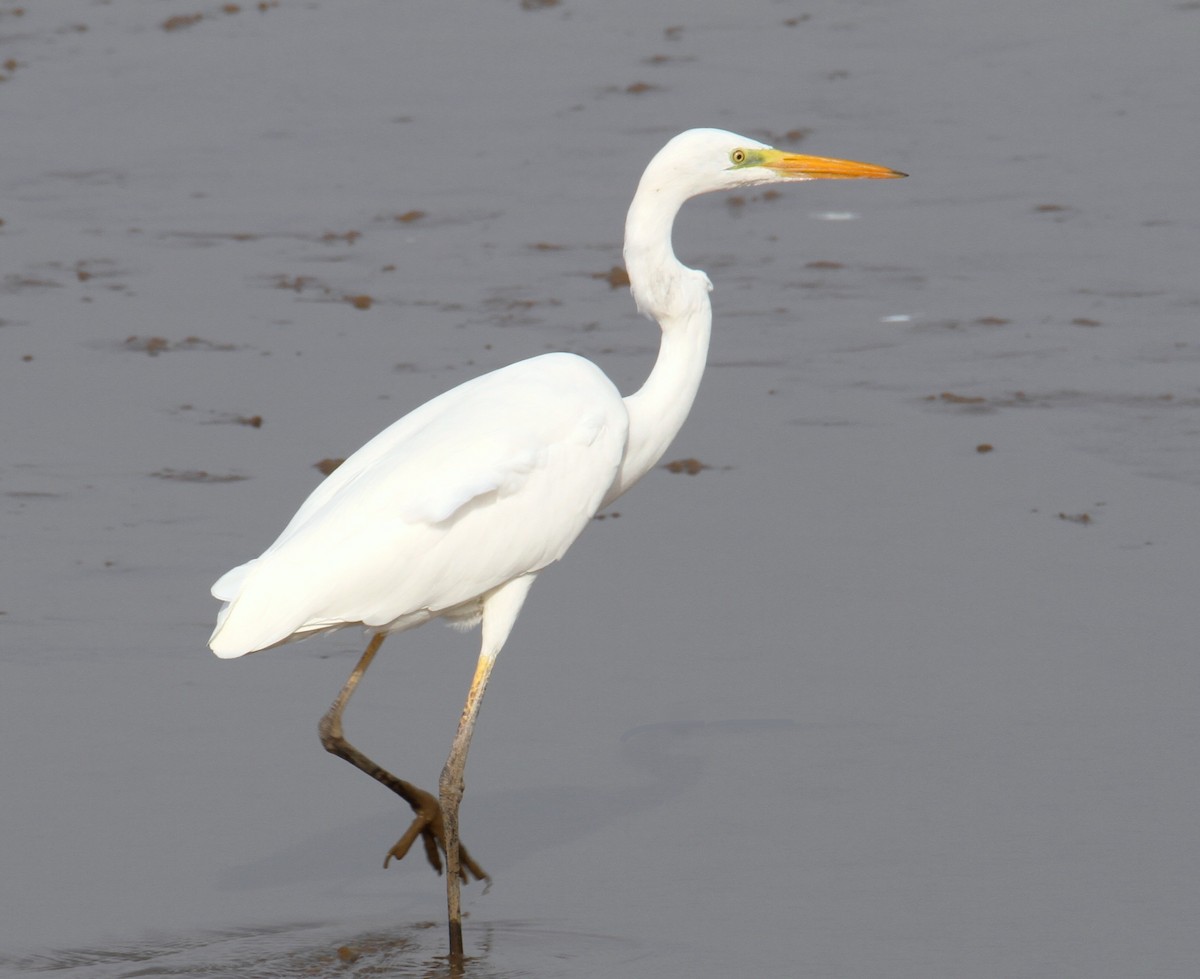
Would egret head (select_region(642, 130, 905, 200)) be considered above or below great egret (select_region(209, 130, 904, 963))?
above

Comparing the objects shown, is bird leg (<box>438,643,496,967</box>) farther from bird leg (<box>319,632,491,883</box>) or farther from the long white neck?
the long white neck

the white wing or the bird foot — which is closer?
the white wing

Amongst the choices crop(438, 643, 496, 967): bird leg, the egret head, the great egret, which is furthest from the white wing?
the egret head

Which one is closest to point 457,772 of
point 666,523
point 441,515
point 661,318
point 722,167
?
point 441,515

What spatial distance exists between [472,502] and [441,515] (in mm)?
173

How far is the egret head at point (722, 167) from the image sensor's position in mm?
5105

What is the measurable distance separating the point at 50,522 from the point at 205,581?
78cm

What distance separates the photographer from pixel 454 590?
4738 mm

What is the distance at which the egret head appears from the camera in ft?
16.8

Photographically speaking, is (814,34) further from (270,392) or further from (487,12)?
(270,392)

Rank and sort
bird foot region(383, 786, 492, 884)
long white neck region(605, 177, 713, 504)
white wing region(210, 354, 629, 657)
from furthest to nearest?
long white neck region(605, 177, 713, 504)
bird foot region(383, 786, 492, 884)
white wing region(210, 354, 629, 657)

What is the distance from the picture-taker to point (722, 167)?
5.18m

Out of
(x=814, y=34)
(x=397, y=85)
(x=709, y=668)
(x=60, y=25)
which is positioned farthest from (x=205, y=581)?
(x=60, y=25)

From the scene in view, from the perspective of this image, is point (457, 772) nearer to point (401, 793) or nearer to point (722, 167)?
point (401, 793)
